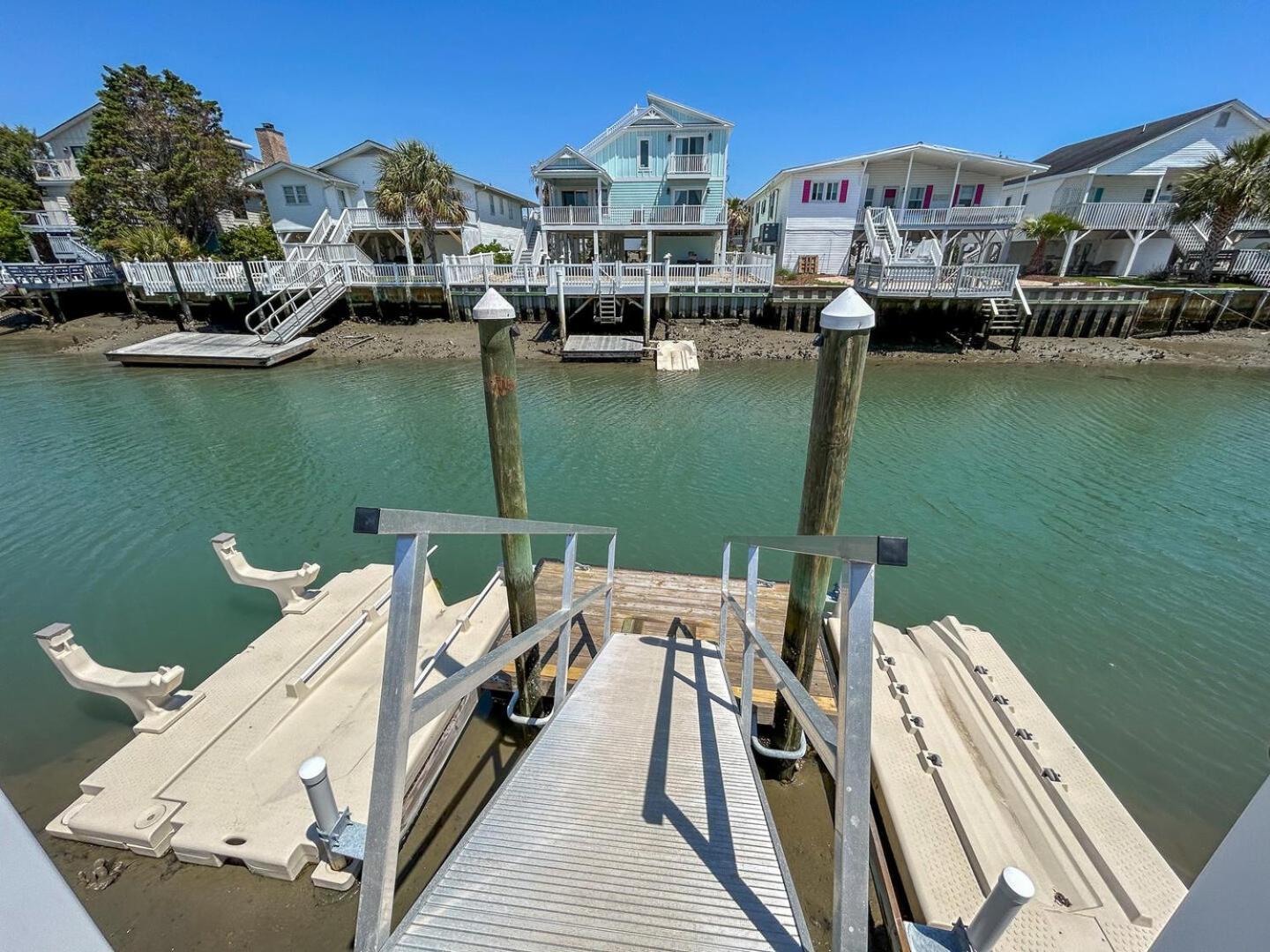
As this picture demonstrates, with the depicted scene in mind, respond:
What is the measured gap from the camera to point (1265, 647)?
243 inches

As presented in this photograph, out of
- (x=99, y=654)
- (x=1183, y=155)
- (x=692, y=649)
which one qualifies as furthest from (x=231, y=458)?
(x=1183, y=155)

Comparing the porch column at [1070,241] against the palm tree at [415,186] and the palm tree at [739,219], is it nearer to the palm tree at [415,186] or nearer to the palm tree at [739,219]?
the palm tree at [739,219]

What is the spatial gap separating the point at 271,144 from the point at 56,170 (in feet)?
58.8

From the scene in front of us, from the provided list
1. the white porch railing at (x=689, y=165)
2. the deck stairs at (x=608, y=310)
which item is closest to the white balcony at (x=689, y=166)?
the white porch railing at (x=689, y=165)

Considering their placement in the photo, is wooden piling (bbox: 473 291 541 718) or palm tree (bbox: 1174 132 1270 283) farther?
palm tree (bbox: 1174 132 1270 283)

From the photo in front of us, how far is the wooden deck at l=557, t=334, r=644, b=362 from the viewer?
65.1ft

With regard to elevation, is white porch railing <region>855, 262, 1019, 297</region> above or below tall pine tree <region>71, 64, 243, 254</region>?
below

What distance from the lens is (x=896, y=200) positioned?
88.7 ft

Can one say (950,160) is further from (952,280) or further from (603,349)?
(603,349)

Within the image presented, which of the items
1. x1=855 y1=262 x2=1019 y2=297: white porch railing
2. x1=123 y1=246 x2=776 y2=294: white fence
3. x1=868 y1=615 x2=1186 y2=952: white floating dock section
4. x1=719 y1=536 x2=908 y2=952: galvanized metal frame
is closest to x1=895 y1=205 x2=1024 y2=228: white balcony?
x1=855 y1=262 x2=1019 y2=297: white porch railing

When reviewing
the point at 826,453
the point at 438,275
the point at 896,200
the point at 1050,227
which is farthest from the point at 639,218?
the point at 826,453

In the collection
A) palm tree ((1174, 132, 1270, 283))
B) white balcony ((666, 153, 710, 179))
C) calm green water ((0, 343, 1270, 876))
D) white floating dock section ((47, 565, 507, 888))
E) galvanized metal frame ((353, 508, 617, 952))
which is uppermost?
white balcony ((666, 153, 710, 179))

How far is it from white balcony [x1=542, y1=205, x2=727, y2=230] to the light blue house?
4 cm

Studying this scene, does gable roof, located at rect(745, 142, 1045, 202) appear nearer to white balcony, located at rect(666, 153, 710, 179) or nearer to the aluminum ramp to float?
white balcony, located at rect(666, 153, 710, 179)
